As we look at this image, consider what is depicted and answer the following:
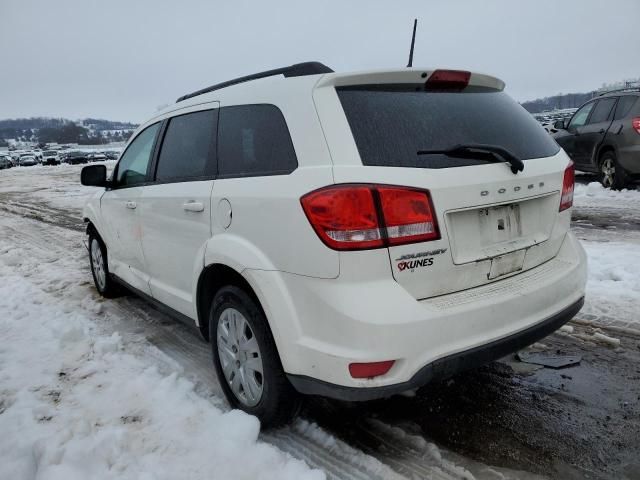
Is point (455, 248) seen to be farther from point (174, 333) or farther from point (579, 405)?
point (174, 333)

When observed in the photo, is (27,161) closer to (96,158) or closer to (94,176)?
(96,158)

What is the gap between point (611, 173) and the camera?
9.52 metres

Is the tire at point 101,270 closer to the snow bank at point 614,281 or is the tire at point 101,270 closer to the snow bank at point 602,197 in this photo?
the snow bank at point 614,281

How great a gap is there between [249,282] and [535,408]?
5.66ft

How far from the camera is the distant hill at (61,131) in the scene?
4055 inches

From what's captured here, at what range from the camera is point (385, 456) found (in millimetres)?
2436

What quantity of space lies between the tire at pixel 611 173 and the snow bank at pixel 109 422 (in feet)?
29.4

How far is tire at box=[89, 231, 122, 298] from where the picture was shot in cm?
500

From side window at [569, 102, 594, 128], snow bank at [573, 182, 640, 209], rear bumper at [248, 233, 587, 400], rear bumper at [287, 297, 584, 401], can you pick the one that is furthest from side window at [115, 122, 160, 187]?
side window at [569, 102, 594, 128]

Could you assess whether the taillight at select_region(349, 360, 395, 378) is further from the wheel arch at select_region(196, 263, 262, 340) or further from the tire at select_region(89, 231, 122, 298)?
the tire at select_region(89, 231, 122, 298)

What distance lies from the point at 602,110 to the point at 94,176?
31.2 ft

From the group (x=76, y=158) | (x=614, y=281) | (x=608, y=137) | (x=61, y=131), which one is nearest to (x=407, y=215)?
(x=614, y=281)

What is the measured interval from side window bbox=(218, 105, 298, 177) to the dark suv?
8.35 m

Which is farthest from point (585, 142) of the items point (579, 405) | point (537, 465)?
point (537, 465)
